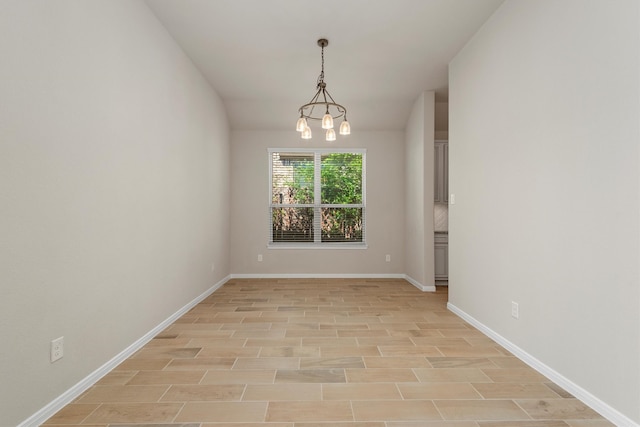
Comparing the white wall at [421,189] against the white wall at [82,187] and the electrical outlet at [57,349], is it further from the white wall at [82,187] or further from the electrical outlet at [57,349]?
the electrical outlet at [57,349]

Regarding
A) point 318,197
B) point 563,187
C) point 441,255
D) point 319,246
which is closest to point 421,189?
point 441,255

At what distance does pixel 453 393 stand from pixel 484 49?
2827 mm

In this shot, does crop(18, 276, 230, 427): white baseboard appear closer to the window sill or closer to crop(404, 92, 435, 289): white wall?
the window sill

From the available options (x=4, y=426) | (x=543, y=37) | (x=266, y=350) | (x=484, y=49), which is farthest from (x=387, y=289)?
(x=4, y=426)

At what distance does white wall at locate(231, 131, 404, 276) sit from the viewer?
585 centimetres

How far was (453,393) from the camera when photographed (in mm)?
1980

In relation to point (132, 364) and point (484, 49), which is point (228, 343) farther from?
point (484, 49)

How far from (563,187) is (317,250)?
13.7 feet

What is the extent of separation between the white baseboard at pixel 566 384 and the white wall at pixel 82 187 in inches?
110

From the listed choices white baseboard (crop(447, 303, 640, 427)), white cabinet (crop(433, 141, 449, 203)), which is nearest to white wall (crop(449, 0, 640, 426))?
white baseboard (crop(447, 303, 640, 427))

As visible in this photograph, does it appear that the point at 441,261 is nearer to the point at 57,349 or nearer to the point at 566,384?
the point at 566,384

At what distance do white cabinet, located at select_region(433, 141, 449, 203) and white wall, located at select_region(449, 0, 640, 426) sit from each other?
195cm

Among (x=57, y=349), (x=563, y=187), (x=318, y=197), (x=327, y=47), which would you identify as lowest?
(x=57, y=349)

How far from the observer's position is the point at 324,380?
2133 millimetres
